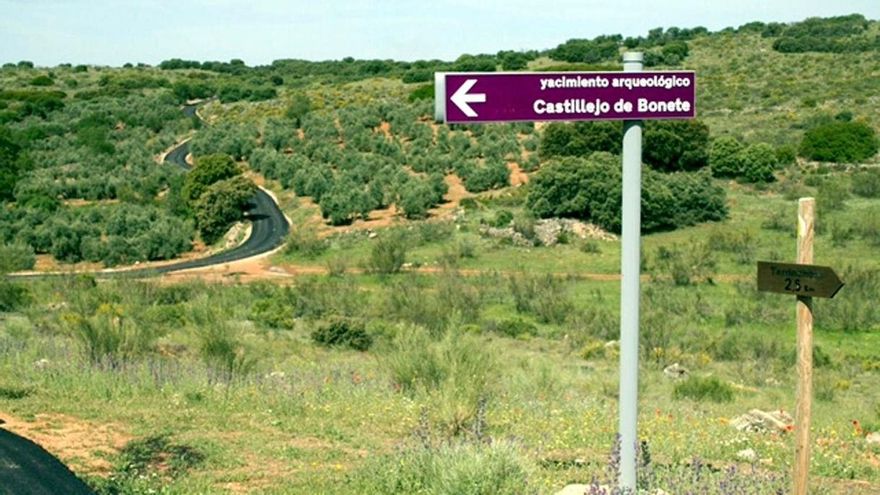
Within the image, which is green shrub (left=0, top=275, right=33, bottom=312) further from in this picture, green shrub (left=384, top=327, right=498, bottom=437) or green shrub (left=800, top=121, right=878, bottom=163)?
green shrub (left=800, top=121, right=878, bottom=163)

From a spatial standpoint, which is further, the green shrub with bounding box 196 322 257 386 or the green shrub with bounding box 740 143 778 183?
the green shrub with bounding box 740 143 778 183

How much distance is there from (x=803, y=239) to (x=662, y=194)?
33958mm

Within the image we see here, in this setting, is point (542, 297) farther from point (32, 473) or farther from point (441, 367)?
point (32, 473)

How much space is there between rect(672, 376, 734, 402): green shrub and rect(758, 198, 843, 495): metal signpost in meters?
9.96

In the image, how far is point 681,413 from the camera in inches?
509

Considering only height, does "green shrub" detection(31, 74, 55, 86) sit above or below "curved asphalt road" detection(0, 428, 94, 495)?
above

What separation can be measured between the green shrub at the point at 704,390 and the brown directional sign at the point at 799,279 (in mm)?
10108

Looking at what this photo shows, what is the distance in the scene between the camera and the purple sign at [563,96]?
20.9ft

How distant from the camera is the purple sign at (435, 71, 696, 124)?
20.9 ft

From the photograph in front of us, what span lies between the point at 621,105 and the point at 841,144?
45154mm

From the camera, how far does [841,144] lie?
4831 cm

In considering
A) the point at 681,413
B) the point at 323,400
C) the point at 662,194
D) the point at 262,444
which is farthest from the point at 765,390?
the point at 662,194

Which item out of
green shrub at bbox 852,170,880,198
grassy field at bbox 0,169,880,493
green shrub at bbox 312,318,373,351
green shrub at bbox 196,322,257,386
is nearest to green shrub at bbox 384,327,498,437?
grassy field at bbox 0,169,880,493

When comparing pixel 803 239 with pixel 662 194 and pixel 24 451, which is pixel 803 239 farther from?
pixel 662 194
